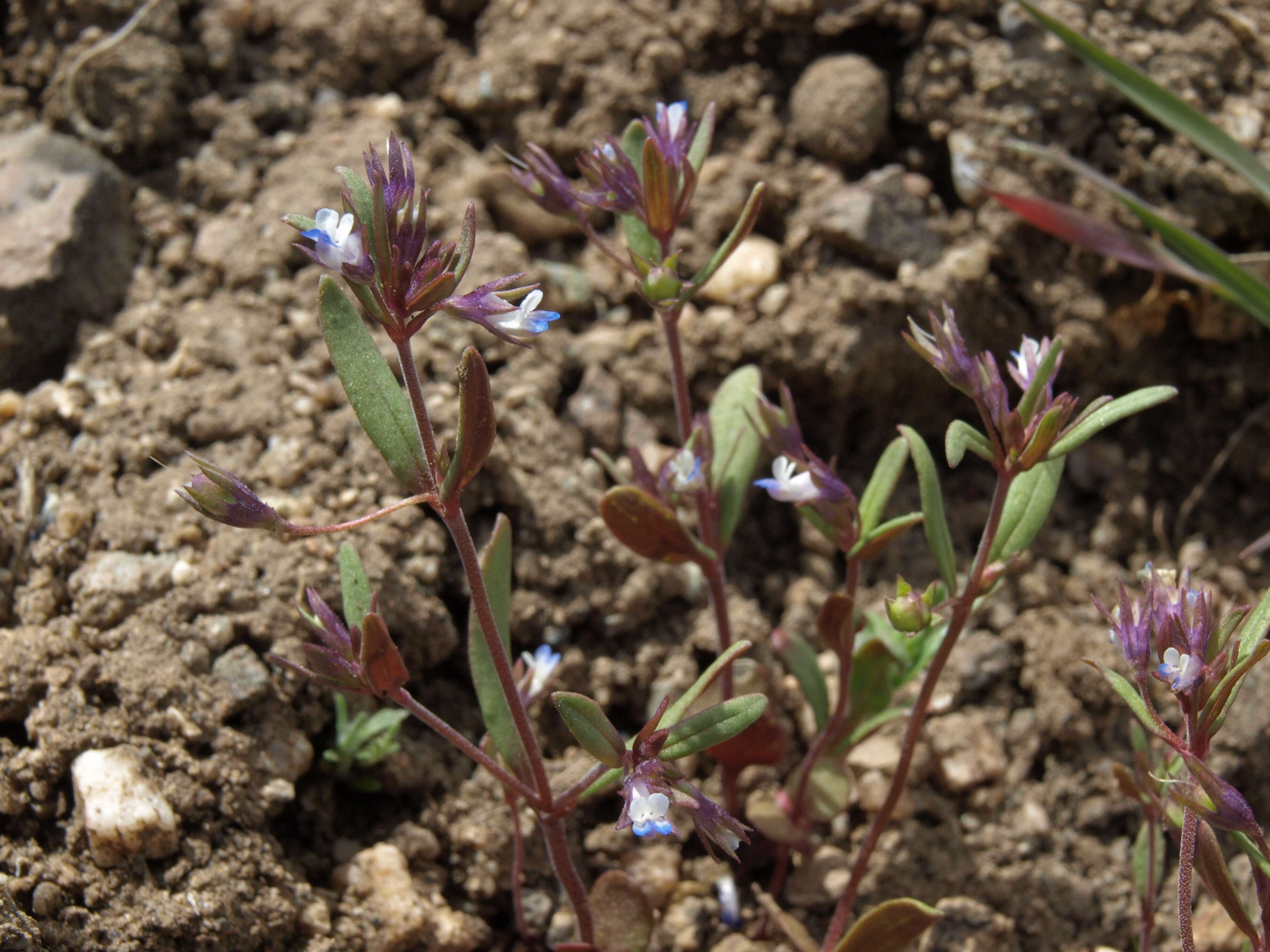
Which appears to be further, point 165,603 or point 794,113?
point 794,113

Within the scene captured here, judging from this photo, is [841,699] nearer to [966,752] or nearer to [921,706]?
[921,706]

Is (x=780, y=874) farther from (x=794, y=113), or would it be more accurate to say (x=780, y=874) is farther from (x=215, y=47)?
(x=215, y=47)

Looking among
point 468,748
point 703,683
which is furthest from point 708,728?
point 468,748

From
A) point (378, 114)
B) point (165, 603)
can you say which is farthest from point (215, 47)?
point (165, 603)

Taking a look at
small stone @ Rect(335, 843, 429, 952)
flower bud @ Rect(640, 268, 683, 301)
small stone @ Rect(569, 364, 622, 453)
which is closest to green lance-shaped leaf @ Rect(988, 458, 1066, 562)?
flower bud @ Rect(640, 268, 683, 301)

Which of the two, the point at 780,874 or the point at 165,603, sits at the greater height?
the point at 165,603

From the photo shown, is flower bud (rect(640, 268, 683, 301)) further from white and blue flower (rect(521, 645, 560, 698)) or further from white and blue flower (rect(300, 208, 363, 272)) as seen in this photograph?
white and blue flower (rect(521, 645, 560, 698))

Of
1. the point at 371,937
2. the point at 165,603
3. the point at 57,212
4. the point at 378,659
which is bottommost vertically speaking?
the point at 371,937

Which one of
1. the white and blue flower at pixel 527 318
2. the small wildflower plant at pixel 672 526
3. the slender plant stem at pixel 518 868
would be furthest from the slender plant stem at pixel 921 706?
the white and blue flower at pixel 527 318
